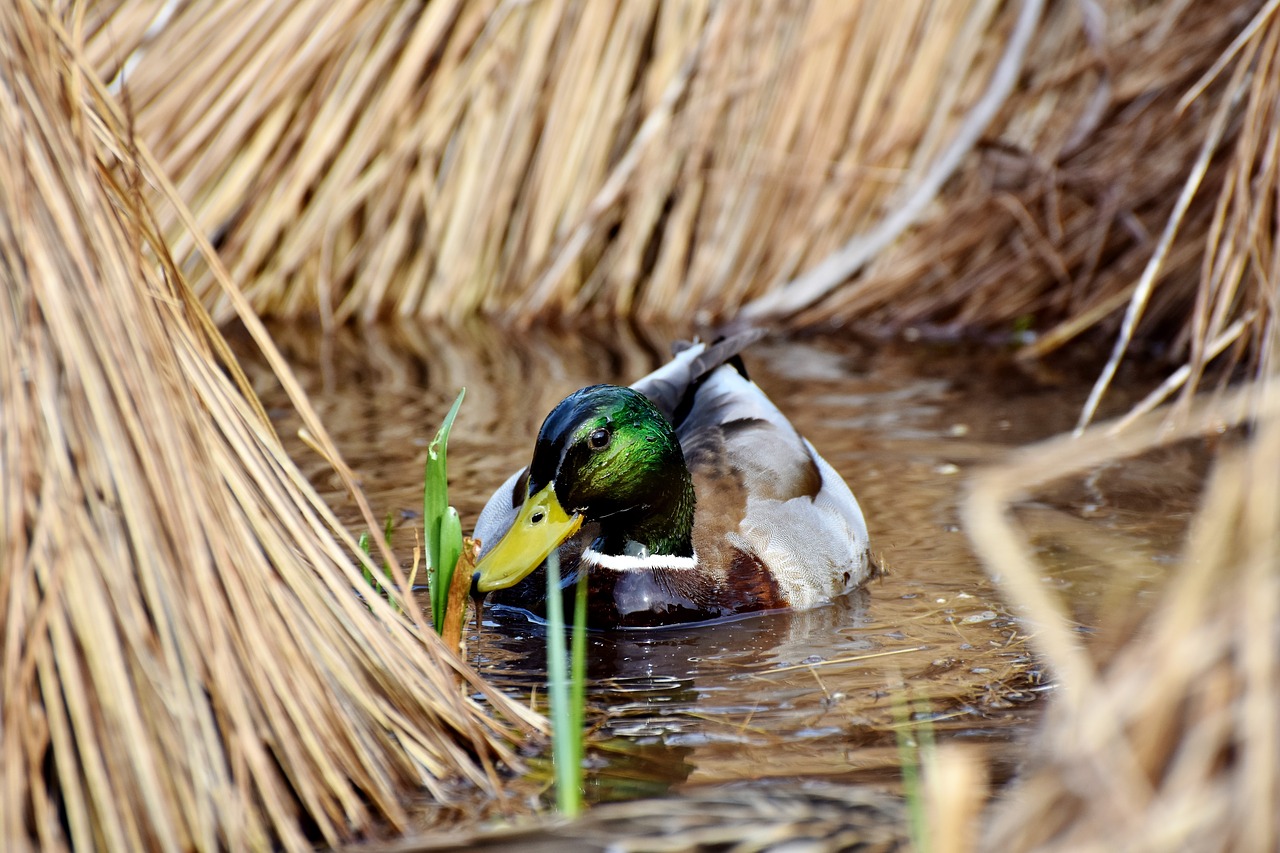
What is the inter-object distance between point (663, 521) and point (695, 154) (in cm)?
350

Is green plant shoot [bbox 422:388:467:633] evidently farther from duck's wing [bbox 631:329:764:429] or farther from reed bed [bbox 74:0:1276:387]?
reed bed [bbox 74:0:1276:387]

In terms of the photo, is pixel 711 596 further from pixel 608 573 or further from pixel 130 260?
pixel 130 260


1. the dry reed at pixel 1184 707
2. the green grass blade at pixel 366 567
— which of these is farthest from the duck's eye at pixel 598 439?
the dry reed at pixel 1184 707

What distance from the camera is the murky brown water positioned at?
3.29 metres

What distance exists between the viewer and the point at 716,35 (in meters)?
7.06

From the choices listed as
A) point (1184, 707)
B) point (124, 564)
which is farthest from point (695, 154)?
point (1184, 707)

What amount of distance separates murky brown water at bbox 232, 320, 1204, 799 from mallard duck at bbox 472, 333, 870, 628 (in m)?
0.10

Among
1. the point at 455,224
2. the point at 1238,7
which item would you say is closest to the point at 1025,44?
the point at 1238,7

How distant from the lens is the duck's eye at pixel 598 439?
4004 mm

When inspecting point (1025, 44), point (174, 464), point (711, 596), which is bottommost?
Answer: point (174, 464)

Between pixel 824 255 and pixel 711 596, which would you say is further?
pixel 824 255

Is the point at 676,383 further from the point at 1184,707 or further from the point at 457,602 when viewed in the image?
the point at 1184,707

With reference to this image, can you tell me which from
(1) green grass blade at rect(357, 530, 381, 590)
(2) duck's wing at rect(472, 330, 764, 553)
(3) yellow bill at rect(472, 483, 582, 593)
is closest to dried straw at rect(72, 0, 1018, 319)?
(2) duck's wing at rect(472, 330, 764, 553)

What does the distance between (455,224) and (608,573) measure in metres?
3.55
